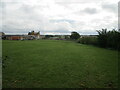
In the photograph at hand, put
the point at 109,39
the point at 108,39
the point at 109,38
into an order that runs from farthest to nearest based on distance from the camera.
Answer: the point at 108,39 → the point at 109,39 → the point at 109,38

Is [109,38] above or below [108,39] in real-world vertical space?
above

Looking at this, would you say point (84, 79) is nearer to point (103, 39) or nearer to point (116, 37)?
point (116, 37)

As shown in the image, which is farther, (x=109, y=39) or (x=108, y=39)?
A: (x=108, y=39)

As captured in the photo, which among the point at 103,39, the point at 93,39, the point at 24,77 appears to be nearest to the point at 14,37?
the point at 93,39

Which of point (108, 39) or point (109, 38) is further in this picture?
point (108, 39)

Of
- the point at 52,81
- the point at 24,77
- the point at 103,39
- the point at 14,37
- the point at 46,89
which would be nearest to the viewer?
the point at 46,89

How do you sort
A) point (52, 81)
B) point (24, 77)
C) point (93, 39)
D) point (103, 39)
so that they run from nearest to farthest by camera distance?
point (52, 81) → point (24, 77) → point (103, 39) → point (93, 39)

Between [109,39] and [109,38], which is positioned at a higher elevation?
[109,38]

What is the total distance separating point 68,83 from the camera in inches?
145

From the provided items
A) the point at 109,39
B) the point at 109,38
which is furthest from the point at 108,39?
the point at 109,38

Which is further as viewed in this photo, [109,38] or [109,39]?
[109,39]

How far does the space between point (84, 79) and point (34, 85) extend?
5.88 ft

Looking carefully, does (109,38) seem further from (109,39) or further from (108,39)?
(108,39)

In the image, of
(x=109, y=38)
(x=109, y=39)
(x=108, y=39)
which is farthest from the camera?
(x=108, y=39)
